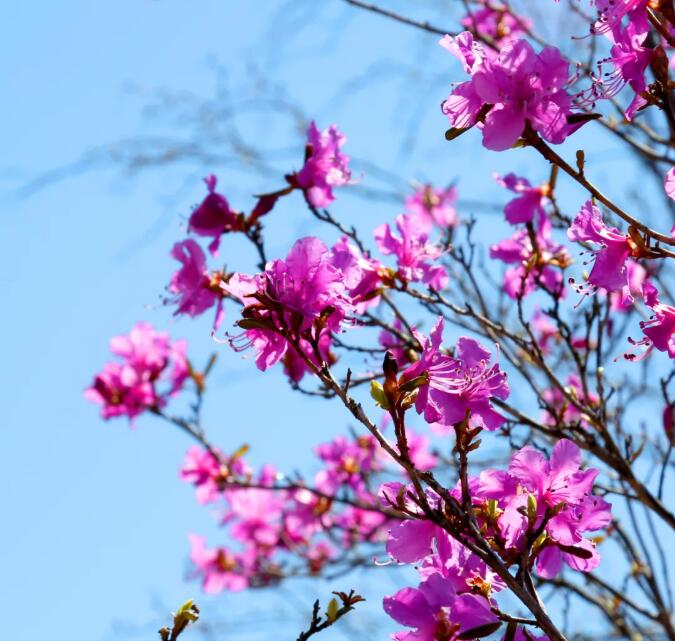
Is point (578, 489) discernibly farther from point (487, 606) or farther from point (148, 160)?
point (148, 160)

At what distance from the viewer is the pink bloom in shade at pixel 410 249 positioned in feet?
8.44

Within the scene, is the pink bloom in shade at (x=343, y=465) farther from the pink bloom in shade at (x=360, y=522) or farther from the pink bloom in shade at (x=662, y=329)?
the pink bloom in shade at (x=662, y=329)

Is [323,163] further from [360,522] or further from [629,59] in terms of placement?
[360,522]

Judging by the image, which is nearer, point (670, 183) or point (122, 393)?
point (670, 183)

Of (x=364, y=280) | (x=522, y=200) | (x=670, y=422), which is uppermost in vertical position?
(x=522, y=200)

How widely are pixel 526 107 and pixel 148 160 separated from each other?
3.60m

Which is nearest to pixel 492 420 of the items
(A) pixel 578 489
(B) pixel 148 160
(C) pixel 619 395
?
(A) pixel 578 489

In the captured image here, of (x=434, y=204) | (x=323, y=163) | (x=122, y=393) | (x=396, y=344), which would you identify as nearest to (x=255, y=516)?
(x=122, y=393)

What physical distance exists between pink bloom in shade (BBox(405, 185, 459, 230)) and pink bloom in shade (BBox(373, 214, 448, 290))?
175 centimetres

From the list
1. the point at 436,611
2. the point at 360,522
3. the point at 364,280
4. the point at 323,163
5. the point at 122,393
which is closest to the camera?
the point at 436,611

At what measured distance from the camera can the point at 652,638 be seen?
10.8 feet

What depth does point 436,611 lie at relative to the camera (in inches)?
60.1

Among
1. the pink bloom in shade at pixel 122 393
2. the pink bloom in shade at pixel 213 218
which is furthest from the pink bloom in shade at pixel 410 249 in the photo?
the pink bloom in shade at pixel 122 393

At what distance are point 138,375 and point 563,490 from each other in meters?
2.64
